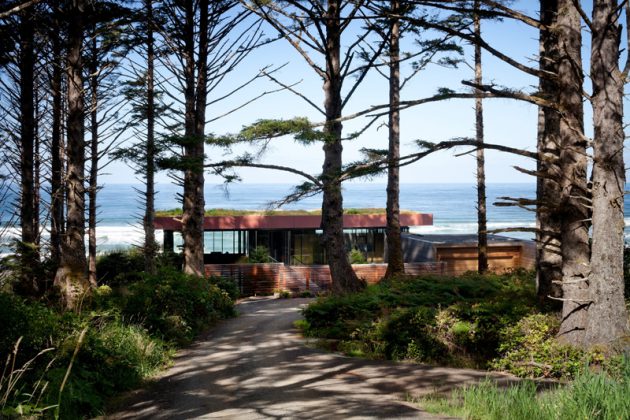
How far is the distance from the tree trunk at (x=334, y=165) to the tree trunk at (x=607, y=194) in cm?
670

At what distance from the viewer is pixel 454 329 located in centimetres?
959

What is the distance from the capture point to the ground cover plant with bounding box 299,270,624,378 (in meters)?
8.66

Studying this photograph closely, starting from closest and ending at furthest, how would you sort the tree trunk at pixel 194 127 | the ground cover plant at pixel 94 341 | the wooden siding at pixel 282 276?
the ground cover plant at pixel 94 341
the tree trunk at pixel 194 127
the wooden siding at pixel 282 276

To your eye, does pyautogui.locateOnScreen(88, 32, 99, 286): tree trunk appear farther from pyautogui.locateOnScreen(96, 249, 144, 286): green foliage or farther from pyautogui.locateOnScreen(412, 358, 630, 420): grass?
pyautogui.locateOnScreen(412, 358, 630, 420): grass

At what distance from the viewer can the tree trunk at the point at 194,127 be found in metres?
16.8

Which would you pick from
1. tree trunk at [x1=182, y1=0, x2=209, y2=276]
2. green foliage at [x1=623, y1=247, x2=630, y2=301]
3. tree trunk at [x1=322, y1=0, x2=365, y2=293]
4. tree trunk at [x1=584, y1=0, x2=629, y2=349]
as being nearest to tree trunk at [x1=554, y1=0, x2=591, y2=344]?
tree trunk at [x1=584, y1=0, x2=629, y2=349]

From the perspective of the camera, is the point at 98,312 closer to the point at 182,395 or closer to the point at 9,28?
the point at 182,395

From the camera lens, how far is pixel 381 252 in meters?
33.2

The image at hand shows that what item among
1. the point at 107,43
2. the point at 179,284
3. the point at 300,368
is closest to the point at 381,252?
the point at 107,43

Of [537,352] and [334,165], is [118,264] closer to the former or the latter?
[334,165]

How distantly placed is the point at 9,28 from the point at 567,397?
1526cm

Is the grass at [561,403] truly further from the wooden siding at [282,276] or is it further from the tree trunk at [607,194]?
the wooden siding at [282,276]

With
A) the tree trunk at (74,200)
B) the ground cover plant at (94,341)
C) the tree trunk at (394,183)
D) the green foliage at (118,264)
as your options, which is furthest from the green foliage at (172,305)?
the green foliage at (118,264)

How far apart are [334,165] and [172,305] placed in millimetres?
5232
